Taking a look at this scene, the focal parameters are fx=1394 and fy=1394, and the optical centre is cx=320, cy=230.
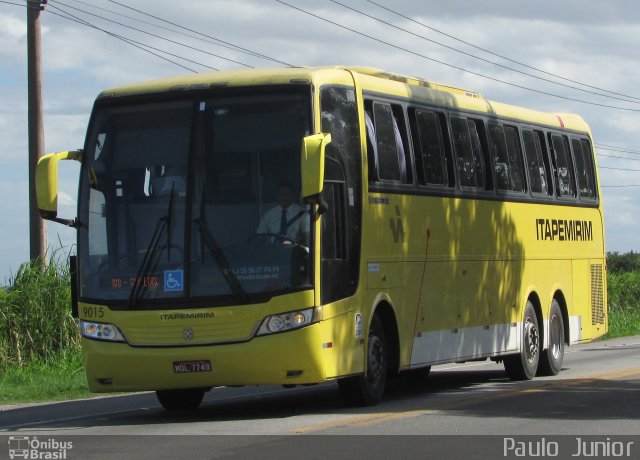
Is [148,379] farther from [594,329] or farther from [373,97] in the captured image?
[594,329]

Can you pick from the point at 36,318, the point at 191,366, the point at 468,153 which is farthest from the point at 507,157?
the point at 36,318

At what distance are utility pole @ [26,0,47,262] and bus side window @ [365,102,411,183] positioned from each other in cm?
966

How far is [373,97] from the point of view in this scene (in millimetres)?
15891

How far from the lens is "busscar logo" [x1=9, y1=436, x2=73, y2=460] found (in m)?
11.5

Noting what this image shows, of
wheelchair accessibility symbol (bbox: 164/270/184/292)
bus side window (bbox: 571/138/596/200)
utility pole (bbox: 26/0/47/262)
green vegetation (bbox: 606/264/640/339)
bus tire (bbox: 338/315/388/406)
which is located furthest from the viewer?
green vegetation (bbox: 606/264/640/339)

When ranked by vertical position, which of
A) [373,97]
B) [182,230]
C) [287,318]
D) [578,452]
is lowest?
[578,452]

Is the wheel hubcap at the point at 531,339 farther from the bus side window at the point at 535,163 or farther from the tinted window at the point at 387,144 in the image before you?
the tinted window at the point at 387,144

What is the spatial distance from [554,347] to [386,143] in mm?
6481

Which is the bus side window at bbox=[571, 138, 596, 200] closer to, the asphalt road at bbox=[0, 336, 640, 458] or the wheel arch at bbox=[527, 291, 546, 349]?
the wheel arch at bbox=[527, 291, 546, 349]

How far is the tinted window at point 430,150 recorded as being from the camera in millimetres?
17047

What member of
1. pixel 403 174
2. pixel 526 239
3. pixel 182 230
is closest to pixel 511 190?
pixel 526 239

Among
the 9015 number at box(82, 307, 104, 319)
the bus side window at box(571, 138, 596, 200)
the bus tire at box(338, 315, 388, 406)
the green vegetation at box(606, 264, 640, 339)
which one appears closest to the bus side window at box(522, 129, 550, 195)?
the bus side window at box(571, 138, 596, 200)

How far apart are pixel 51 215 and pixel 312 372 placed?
10.3 ft

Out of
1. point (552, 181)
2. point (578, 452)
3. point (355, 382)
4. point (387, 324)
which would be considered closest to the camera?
point (578, 452)
